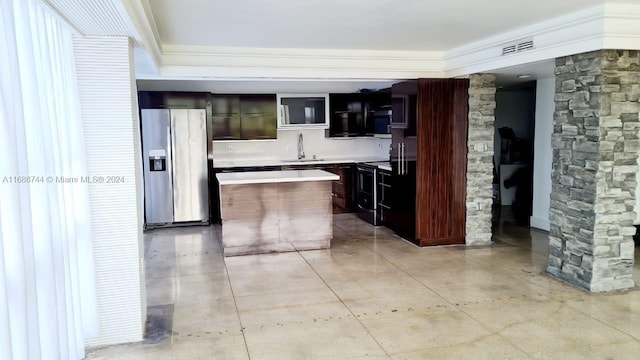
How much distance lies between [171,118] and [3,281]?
18.6 ft

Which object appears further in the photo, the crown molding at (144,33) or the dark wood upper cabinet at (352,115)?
the dark wood upper cabinet at (352,115)

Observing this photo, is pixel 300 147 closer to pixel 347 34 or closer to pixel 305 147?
pixel 305 147

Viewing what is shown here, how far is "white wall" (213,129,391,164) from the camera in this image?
8.46m

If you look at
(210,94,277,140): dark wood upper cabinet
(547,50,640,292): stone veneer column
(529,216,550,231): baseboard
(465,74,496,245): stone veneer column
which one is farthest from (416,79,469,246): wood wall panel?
(210,94,277,140): dark wood upper cabinet

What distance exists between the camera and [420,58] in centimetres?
600

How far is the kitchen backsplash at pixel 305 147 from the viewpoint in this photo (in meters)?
8.47

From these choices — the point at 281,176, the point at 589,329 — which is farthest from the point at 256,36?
the point at 589,329

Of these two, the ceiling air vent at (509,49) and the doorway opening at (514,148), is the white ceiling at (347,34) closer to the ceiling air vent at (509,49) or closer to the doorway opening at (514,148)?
the ceiling air vent at (509,49)

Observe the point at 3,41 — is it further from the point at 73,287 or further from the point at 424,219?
the point at 424,219

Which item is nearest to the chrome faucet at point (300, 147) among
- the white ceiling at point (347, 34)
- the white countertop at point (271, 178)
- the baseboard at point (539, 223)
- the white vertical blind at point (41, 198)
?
the white ceiling at point (347, 34)

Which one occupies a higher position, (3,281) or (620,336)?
(3,281)

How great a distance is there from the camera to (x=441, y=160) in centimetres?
607

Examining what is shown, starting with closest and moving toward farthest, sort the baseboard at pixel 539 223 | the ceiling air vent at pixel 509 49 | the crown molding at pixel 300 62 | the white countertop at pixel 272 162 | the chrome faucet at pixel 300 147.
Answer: the ceiling air vent at pixel 509 49, the crown molding at pixel 300 62, the baseboard at pixel 539 223, the white countertop at pixel 272 162, the chrome faucet at pixel 300 147

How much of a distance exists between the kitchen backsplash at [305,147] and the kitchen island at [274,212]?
93.8 inches
